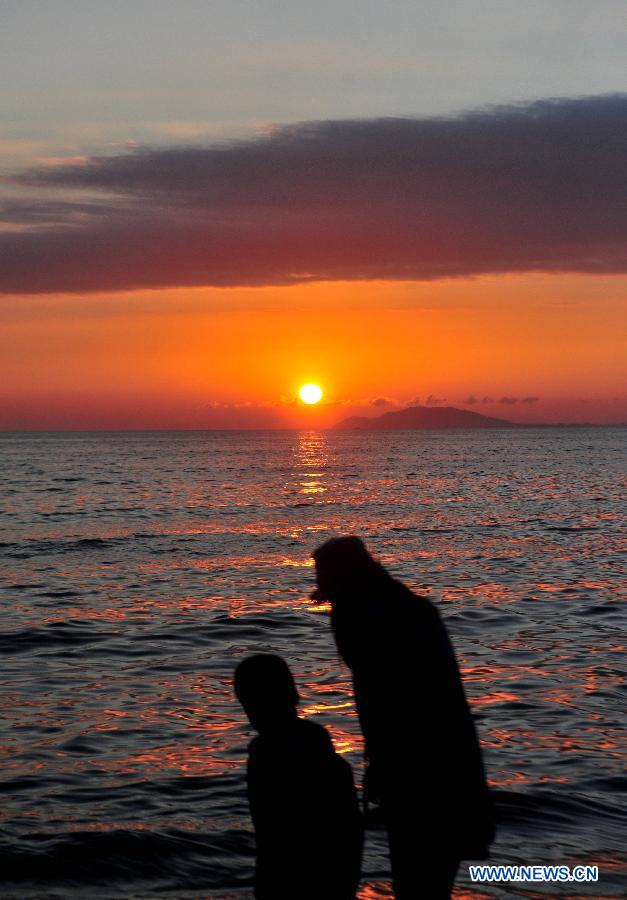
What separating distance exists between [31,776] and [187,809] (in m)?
1.85

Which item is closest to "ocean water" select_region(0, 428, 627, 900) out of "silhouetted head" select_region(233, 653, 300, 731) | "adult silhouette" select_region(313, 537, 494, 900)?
"adult silhouette" select_region(313, 537, 494, 900)

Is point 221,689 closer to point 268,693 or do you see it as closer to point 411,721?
point 268,693

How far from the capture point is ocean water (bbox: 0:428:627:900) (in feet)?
27.5

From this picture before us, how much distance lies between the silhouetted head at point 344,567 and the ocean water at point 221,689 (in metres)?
3.99

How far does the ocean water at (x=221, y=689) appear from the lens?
27.5 feet

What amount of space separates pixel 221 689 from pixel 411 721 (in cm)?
961

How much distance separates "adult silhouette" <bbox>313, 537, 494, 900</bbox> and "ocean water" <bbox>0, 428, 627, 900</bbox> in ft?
11.2

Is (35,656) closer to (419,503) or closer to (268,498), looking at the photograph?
(419,503)

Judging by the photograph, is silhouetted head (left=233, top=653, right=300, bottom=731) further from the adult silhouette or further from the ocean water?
the ocean water

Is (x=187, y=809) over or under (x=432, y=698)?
under

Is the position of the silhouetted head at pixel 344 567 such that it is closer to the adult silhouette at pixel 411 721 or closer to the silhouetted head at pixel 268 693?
the adult silhouette at pixel 411 721

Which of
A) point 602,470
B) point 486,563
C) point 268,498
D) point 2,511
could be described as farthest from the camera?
point 602,470

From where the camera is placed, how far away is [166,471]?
95.4 m

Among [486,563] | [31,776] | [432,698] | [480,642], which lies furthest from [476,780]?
[486,563]
